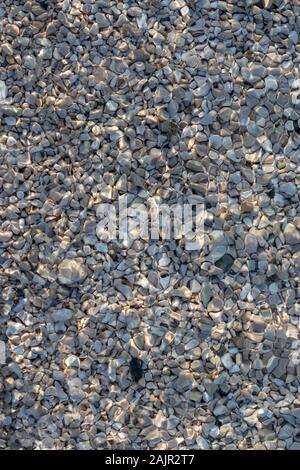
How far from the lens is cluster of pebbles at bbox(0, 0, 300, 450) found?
2.61 m

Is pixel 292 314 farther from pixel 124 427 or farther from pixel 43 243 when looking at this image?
pixel 43 243

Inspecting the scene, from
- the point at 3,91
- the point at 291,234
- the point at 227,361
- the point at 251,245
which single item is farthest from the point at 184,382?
the point at 3,91

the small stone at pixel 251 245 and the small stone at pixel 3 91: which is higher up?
Answer: the small stone at pixel 3 91

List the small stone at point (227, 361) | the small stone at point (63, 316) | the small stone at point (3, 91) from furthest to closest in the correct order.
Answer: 1. the small stone at point (3, 91)
2. the small stone at point (63, 316)
3. the small stone at point (227, 361)

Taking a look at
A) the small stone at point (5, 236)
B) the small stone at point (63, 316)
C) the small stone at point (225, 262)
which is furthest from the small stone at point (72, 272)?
the small stone at point (225, 262)

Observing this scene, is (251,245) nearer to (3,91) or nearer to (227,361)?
(227,361)

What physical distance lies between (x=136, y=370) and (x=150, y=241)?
22.5 inches

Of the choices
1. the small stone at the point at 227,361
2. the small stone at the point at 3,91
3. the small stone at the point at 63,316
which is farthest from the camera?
the small stone at the point at 3,91

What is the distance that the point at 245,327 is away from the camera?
2627mm

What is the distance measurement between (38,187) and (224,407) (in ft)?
4.25

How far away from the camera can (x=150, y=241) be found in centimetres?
272

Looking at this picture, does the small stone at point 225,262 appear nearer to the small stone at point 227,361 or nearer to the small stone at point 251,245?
the small stone at point 251,245

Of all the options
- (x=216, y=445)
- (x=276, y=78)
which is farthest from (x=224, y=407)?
(x=276, y=78)

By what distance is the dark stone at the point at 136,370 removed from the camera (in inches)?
104
